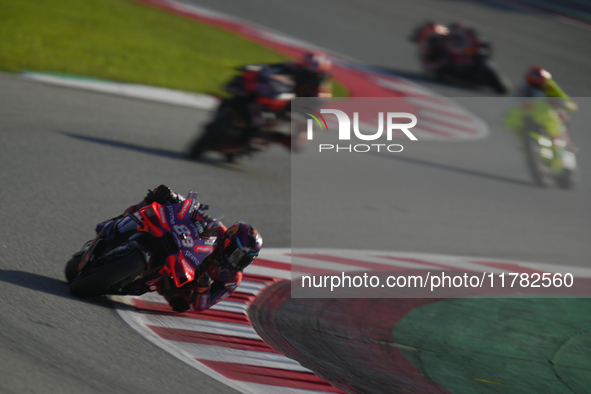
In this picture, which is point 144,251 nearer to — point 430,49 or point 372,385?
point 372,385

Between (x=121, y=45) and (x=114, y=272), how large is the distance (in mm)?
11202

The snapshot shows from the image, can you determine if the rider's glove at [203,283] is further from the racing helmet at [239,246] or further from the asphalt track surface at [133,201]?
the asphalt track surface at [133,201]

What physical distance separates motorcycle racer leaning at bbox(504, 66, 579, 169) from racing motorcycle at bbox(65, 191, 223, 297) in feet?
24.1

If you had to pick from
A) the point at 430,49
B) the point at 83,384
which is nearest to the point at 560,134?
the point at 430,49

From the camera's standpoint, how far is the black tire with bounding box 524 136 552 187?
413 inches

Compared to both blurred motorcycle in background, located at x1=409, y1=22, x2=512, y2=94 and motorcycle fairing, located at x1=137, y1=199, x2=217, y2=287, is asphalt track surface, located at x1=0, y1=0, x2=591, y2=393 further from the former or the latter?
blurred motorcycle in background, located at x1=409, y1=22, x2=512, y2=94

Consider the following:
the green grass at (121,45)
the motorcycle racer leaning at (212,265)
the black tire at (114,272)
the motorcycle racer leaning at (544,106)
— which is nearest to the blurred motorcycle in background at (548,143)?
the motorcycle racer leaning at (544,106)

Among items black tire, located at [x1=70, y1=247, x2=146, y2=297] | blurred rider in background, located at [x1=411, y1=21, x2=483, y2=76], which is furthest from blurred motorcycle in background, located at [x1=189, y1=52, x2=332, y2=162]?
blurred rider in background, located at [x1=411, y1=21, x2=483, y2=76]

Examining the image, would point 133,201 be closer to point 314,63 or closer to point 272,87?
point 272,87

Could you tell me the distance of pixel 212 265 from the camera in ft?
15.6

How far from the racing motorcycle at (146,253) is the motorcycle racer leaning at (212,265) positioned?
46 mm

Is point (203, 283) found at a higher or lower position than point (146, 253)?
lower

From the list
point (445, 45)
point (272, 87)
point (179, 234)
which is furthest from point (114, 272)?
point (445, 45)

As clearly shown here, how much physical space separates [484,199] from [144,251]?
6.56 meters
